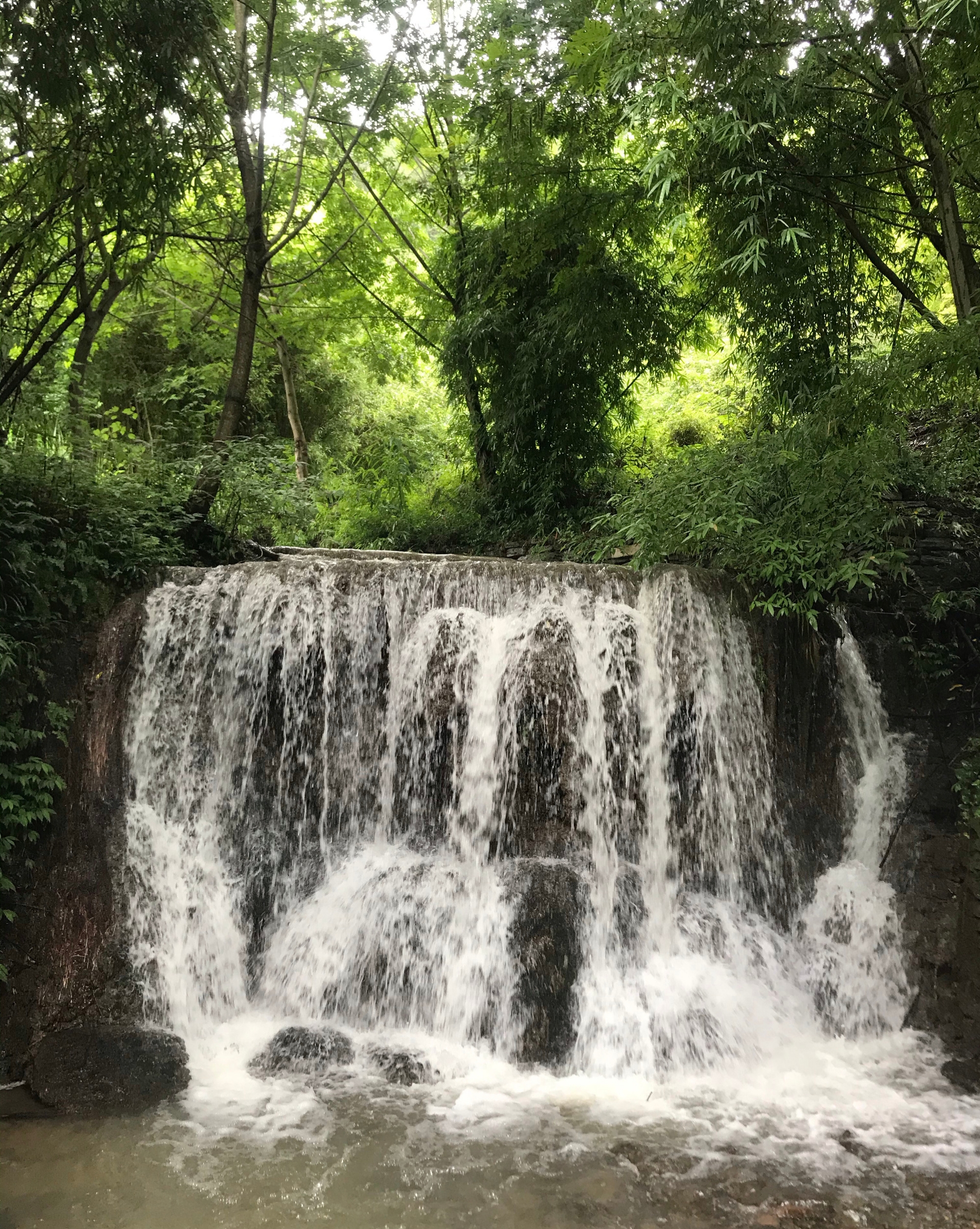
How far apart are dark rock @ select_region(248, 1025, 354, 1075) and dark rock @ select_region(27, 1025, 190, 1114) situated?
421 mm

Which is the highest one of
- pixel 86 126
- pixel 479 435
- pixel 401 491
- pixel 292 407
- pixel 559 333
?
pixel 292 407

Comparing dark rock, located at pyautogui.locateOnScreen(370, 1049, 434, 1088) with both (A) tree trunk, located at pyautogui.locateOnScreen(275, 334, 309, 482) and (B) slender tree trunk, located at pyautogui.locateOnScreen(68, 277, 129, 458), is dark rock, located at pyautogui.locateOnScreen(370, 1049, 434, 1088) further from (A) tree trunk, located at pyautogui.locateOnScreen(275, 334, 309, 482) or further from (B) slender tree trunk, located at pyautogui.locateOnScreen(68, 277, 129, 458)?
(A) tree trunk, located at pyautogui.locateOnScreen(275, 334, 309, 482)

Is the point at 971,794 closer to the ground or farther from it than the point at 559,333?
closer to the ground

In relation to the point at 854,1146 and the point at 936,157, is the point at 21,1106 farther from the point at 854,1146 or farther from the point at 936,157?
the point at 936,157

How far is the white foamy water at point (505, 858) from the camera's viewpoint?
461 cm

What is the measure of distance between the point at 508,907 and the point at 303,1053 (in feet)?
4.81

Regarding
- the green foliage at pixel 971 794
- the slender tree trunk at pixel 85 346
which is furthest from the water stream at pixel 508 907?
the slender tree trunk at pixel 85 346

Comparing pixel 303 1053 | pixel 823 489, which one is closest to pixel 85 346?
pixel 303 1053

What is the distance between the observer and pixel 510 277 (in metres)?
9.62

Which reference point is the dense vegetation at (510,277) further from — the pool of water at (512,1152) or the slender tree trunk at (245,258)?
the pool of water at (512,1152)

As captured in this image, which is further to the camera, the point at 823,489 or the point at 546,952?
the point at 823,489

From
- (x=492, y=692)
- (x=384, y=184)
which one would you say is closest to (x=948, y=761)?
(x=492, y=692)

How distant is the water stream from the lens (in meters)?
3.82

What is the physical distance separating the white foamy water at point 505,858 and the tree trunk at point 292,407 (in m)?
7.03
